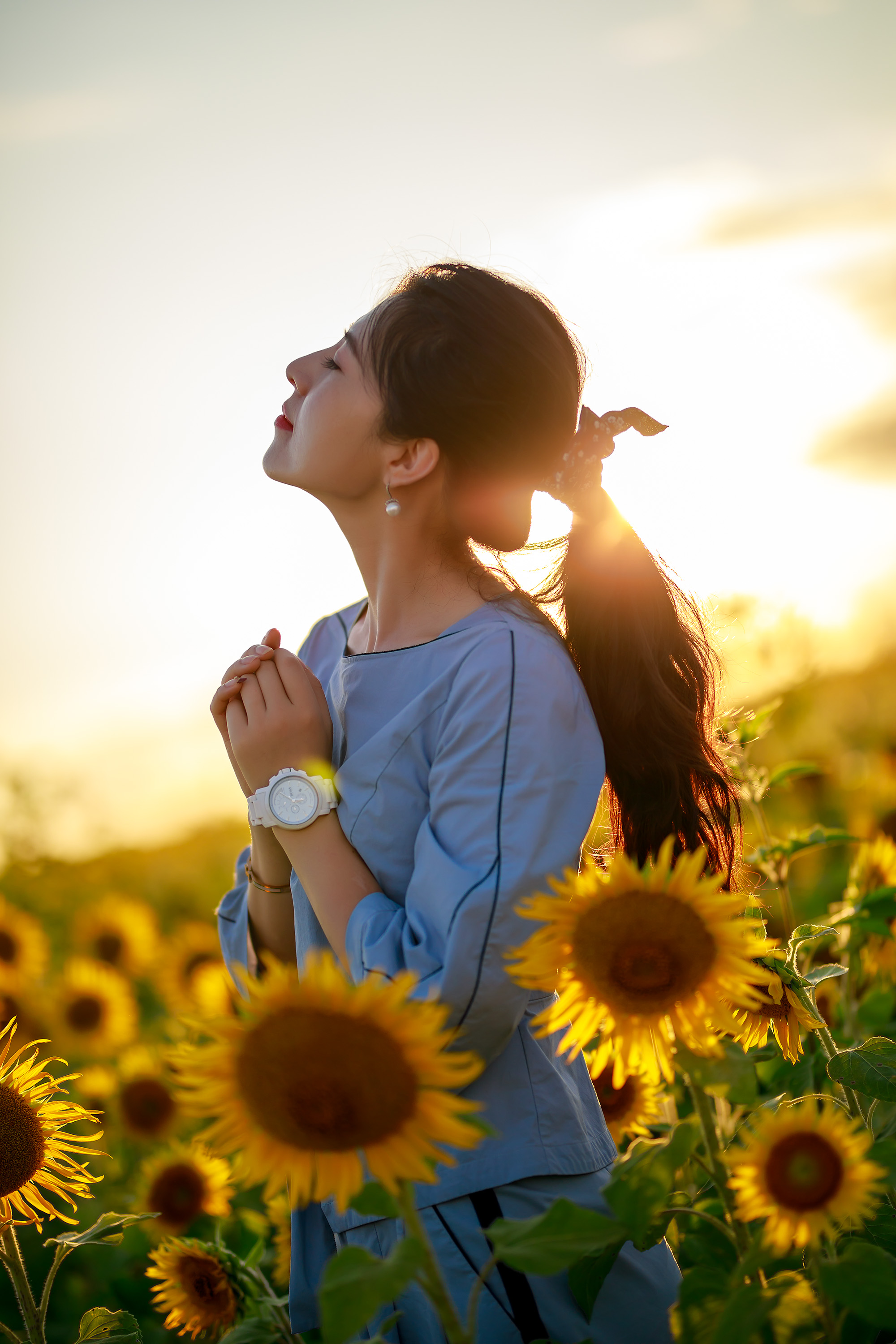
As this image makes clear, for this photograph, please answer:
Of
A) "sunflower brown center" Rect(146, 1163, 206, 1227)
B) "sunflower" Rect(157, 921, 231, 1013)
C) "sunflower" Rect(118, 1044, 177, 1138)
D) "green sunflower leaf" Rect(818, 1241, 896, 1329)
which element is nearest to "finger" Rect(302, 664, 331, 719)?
"green sunflower leaf" Rect(818, 1241, 896, 1329)

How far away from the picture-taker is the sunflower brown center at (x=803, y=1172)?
106cm

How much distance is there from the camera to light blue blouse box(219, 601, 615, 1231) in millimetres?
1354

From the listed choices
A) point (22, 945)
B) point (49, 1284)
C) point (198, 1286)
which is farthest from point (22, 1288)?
point (22, 945)

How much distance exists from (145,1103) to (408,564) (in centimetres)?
254

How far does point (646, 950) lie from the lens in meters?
1.09

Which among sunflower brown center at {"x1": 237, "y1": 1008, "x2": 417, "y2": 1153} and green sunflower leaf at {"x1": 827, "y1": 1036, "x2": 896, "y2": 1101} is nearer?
sunflower brown center at {"x1": 237, "y1": 1008, "x2": 417, "y2": 1153}

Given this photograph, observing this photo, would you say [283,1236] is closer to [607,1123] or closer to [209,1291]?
[209,1291]

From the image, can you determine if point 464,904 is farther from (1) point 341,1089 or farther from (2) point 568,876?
(1) point 341,1089

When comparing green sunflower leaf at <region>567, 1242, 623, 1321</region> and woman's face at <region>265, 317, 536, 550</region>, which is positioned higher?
woman's face at <region>265, 317, 536, 550</region>

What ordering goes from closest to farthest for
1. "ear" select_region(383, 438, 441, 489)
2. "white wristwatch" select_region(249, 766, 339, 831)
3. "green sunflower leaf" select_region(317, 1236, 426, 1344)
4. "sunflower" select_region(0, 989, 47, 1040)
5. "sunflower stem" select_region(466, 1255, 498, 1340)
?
"green sunflower leaf" select_region(317, 1236, 426, 1344)
"sunflower stem" select_region(466, 1255, 498, 1340)
"white wristwatch" select_region(249, 766, 339, 831)
"ear" select_region(383, 438, 441, 489)
"sunflower" select_region(0, 989, 47, 1040)

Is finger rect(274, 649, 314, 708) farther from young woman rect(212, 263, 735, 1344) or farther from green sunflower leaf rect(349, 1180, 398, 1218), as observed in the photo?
green sunflower leaf rect(349, 1180, 398, 1218)

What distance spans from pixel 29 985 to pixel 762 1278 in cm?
366

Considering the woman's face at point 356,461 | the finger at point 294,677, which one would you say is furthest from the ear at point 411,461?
the finger at point 294,677

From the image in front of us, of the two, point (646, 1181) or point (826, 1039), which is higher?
point (646, 1181)
